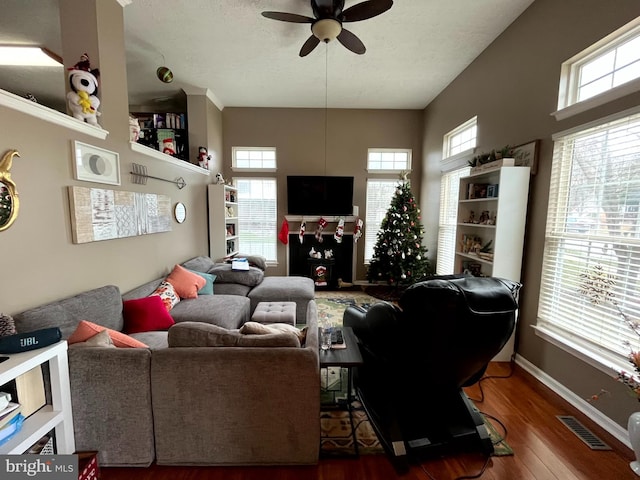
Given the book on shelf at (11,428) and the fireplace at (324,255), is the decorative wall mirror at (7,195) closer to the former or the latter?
the book on shelf at (11,428)

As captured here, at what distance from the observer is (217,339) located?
1501mm

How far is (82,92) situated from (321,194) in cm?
346

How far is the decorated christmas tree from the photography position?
Answer: 4.43 m

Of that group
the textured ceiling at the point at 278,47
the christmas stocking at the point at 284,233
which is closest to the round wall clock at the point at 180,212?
the christmas stocking at the point at 284,233

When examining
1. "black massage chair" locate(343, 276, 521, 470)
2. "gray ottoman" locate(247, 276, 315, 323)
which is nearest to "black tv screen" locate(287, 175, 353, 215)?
"gray ottoman" locate(247, 276, 315, 323)

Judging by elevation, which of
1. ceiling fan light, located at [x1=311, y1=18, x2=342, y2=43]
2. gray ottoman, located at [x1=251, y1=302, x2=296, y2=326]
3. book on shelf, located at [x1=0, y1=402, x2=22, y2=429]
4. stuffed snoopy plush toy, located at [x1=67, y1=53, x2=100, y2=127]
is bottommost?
gray ottoman, located at [x1=251, y1=302, x2=296, y2=326]

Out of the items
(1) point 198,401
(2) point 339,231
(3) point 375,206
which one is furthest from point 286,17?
(3) point 375,206

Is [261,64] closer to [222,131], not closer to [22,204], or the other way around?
[222,131]

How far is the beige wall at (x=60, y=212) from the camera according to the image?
5.43ft

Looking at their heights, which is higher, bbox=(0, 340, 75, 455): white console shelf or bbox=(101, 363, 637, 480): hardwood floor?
bbox=(0, 340, 75, 455): white console shelf

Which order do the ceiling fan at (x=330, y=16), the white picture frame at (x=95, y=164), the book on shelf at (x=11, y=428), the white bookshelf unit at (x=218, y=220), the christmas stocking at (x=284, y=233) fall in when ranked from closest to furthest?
the book on shelf at (x=11, y=428) → the white picture frame at (x=95, y=164) → the ceiling fan at (x=330, y=16) → the white bookshelf unit at (x=218, y=220) → the christmas stocking at (x=284, y=233)

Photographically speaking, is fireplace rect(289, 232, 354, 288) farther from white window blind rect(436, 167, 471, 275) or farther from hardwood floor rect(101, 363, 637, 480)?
hardwood floor rect(101, 363, 637, 480)

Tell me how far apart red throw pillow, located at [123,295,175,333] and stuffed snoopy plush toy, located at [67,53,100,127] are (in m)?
1.57

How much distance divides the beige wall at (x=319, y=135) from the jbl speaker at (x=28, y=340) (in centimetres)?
408
